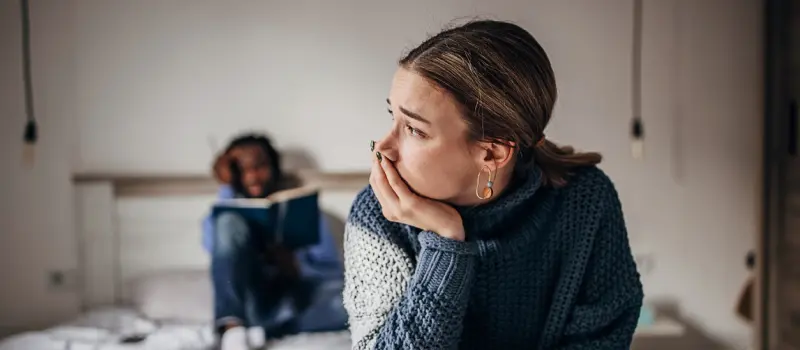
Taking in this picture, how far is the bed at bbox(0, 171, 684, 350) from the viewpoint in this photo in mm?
1479

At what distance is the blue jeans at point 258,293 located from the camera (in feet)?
4.32

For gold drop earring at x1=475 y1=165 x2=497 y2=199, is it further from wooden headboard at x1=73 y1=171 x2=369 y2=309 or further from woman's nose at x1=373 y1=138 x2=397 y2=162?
wooden headboard at x1=73 y1=171 x2=369 y2=309

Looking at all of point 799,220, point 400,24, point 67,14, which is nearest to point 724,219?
point 799,220

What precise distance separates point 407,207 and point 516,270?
145 millimetres

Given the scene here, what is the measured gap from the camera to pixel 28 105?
1574mm

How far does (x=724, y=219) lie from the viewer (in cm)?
169

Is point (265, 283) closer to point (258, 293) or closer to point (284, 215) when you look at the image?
point (258, 293)

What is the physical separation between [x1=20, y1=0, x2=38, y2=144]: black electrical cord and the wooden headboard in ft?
0.46

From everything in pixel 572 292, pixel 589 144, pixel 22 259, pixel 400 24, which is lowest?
pixel 22 259

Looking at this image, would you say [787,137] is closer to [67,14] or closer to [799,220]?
[799,220]

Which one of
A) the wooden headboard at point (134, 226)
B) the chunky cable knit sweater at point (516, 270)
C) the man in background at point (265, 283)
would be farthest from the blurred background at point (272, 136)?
the chunky cable knit sweater at point (516, 270)

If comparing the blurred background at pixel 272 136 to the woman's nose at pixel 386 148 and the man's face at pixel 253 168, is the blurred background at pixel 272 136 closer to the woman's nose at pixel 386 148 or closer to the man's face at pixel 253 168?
the man's face at pixel 253 168

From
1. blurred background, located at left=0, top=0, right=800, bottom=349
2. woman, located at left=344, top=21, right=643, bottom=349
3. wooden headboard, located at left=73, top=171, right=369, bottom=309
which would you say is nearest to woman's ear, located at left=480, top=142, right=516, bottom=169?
woman, located at left=344, top=21, right=643, bottom=349

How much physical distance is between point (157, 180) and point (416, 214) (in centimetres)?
121
